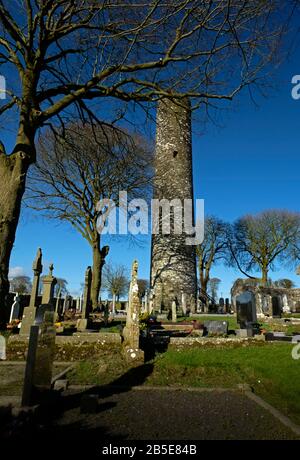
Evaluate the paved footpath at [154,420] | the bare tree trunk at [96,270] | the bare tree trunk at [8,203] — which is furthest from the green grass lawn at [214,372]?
the bare tree trunk at [96,270]

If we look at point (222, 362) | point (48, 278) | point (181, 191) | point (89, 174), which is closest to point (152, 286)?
point (181, 191)

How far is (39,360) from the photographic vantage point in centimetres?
406

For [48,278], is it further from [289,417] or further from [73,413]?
[289,417]

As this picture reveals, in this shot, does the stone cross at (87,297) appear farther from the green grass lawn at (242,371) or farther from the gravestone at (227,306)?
the gravestone at (227,306)

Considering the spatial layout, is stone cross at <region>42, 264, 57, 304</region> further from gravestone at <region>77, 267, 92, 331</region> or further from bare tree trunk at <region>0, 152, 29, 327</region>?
→ bare tree trunk at <region>0, 152, 29, 327</region>

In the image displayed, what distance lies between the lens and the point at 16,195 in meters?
6.76

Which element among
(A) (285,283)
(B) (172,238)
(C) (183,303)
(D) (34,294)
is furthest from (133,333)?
(A) (285,283)

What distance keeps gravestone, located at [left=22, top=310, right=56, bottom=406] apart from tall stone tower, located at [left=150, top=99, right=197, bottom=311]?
18.1 metres

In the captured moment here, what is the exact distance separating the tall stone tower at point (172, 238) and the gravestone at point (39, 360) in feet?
59.3

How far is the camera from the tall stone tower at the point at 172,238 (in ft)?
73.4

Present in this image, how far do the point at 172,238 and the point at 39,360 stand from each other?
19159 millimetres

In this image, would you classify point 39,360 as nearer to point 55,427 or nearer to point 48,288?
point 55,427
